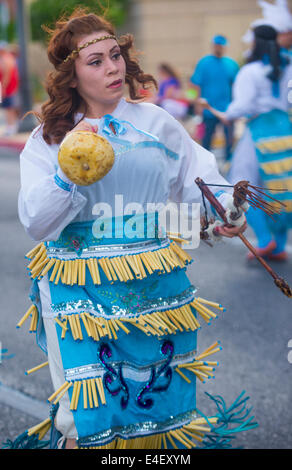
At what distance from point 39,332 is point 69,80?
930mm

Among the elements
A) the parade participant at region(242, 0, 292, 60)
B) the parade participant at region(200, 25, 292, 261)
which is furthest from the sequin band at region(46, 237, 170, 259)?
the parade participant at region(242, 0, 292, 60)

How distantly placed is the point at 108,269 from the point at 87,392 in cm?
41

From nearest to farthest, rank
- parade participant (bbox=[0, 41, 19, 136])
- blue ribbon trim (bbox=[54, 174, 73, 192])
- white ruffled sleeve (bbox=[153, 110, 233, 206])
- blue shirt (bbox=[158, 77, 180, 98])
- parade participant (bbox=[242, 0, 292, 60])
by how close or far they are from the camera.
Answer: blue ribbon trim (bbox=[54, 174, 73, 192]) → white ruffled sleeve (bbox=[153, 110, 233, 206]) → parade participant (bbox=[242, 0, 292, 60]) → blue shirt (bbox=[158, 77, 180, 98]) → parade participant (bbox=[0, 41, 19, 136])

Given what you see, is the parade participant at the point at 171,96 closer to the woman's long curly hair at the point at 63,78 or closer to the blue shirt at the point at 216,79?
the blue shirt at the point at 216,79

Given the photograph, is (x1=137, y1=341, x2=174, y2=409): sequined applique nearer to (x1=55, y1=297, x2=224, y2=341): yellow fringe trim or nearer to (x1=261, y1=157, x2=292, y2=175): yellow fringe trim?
(x1=55, y1=297, x2=224, y2=341): yellow fringe trim

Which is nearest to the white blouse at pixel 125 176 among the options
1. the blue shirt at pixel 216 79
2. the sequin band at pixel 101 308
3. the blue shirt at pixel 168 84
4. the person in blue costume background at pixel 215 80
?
the sequin band at pixel 101 308

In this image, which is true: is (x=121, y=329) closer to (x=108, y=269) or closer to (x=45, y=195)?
(x=108, y=269)

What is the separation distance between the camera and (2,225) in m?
8.11

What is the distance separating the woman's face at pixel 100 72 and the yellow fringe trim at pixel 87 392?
0.95m

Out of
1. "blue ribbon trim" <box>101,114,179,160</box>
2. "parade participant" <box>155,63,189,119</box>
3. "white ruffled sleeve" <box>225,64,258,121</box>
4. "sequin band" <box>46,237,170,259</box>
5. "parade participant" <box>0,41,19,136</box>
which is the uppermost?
"blue ribbon trim" <box>101,114,179,160</box>

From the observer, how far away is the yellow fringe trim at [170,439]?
2.63 m

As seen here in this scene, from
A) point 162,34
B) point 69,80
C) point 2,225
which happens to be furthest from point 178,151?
point 162,34

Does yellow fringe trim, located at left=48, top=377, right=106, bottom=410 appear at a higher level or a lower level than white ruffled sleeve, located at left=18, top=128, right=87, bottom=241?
lower

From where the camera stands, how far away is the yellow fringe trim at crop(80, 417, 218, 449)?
263 centimetres
